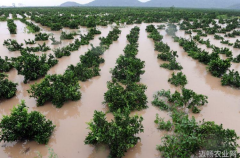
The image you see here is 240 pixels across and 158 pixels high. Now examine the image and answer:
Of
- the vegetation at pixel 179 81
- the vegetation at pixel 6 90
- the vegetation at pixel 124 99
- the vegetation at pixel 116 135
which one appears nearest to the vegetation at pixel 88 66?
the vegetation at pixel 124 99

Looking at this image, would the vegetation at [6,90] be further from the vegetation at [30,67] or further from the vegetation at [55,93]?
the vegetation at [30,67]

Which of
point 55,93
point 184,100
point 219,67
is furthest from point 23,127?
point 219,67

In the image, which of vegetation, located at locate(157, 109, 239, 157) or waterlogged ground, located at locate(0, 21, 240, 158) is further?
waterlogged ground, located at locate(0, 21, 240, 158)

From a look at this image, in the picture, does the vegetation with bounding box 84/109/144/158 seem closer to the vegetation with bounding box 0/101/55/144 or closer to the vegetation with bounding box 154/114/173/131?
the vegetation with bounding box 154/114/173/131

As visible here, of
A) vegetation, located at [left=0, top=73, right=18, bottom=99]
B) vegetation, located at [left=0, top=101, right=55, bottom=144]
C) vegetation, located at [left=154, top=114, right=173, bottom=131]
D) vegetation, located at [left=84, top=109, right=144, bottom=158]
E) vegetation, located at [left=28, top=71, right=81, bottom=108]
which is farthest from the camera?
vegetation, located at [left=0, top=73, right=18, bottom=99]

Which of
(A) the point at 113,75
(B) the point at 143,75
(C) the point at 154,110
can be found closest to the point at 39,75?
(A) the point at 113,75

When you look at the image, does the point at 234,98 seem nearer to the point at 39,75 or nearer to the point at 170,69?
the point at 170,69

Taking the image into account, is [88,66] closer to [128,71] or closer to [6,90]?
[128,71]

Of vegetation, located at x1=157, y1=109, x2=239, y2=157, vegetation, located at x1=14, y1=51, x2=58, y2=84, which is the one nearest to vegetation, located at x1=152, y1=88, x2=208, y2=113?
vegetation, located at x1=157, y1=109, x2=239, y2=157

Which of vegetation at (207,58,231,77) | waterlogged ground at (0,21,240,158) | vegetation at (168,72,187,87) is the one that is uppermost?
vegetation at (207,58,231,77)
